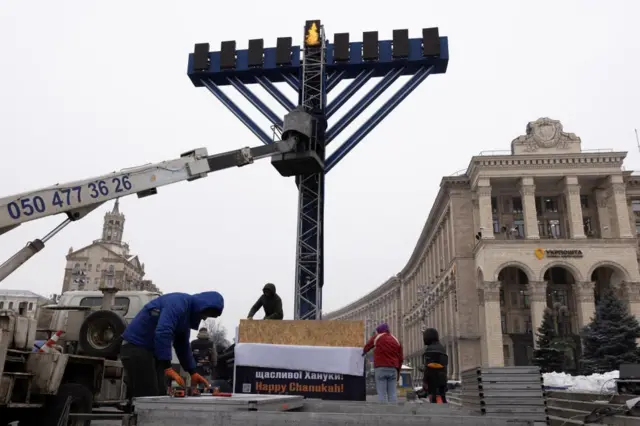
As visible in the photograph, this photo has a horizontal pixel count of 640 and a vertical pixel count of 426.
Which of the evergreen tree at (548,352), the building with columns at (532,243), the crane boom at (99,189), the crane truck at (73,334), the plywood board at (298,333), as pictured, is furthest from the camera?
the building with columns at (532,243)

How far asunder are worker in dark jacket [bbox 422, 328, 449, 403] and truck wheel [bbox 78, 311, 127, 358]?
5015 millimetres

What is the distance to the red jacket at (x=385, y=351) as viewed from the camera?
24.7 ft

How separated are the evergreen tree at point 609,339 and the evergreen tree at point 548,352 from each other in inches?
96.2

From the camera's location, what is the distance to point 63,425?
17.1ft

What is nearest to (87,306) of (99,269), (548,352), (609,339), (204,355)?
(204,355)

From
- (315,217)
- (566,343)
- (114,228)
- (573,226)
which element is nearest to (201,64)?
(315,217)

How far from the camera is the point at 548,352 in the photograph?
3288 cm

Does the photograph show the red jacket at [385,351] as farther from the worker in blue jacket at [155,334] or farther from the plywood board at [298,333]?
the worker in blue jacket at [155,334]

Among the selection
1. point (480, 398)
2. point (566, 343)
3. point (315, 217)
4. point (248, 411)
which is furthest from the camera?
point (566, 343)

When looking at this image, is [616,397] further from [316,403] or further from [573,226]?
[573,226]

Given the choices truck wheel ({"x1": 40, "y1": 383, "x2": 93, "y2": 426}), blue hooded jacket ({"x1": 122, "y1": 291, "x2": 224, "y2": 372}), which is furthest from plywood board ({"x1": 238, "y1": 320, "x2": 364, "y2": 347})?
blue hooded jacket ({"x1": 122, "y1": 291, "x2": 224, "y2": 372})

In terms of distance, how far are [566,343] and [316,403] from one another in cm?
3506

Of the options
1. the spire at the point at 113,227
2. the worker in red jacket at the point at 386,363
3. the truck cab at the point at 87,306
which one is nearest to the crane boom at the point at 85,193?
the truck cab at the point at 87,306

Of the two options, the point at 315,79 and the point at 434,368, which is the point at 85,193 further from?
the point at 315,79
